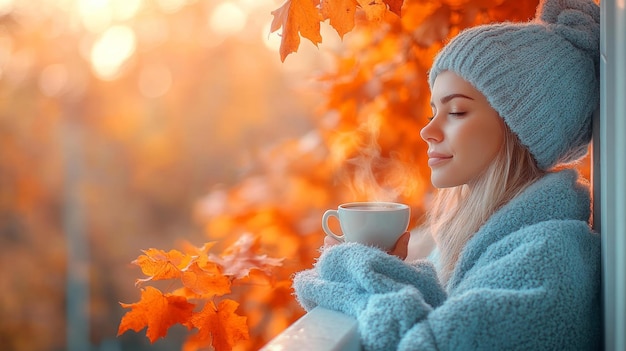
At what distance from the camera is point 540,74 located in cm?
107

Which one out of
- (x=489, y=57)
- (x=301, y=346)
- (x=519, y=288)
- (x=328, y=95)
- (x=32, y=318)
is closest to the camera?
(x=301, y=346)

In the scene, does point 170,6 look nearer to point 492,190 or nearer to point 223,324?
point 223,324

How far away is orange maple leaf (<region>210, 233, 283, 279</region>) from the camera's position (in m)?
1.49

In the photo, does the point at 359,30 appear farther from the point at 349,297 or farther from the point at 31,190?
the point at 31,190

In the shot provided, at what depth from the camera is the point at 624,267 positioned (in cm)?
82

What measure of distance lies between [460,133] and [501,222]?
0.19 meters

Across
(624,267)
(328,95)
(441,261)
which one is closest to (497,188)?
(441,261)

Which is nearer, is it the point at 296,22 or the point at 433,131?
the point at 433,131

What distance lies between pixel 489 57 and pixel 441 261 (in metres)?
0.42

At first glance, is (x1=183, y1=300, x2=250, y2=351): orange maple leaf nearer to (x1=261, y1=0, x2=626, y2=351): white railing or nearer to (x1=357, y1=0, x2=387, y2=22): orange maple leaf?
(x1=261, y1=0, x2=626, y2=351): white railing

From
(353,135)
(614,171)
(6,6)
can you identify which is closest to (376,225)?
(614,171)

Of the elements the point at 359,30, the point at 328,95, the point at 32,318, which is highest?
A: the point at 32,318

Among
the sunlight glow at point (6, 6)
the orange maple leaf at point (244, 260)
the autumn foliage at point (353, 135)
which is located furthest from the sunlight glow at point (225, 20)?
the orange maple leaf at point (244, 260)

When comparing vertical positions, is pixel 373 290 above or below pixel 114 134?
below
